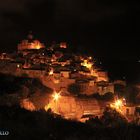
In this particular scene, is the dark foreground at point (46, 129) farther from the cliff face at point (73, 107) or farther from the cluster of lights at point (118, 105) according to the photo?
the cluster of lights at point (118, 105)

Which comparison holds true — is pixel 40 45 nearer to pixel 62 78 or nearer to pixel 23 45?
pixel 23 45

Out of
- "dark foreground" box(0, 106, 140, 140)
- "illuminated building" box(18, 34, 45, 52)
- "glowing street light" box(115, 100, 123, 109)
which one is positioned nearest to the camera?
"dark foreground" box(0, 106, 140, 140)

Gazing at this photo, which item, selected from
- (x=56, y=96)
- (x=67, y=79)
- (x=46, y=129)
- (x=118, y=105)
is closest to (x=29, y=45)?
(x=67, y=79)

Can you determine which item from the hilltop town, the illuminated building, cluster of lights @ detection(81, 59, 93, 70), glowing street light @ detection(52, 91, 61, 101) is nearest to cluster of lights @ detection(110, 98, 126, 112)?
the hilltop town

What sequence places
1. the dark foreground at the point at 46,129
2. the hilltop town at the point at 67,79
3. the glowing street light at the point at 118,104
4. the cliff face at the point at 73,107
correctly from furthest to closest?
1. the glowing street light at the point at 118,104
2. the hilltop town at the point at 67,79
3. the cliff face at the point at 73,107
4. the dark foreground at the point at 46,129

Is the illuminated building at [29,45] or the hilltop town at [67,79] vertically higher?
the illuminated building at [29,45]

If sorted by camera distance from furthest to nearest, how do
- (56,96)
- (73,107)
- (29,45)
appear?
1. (29,45)
2. (73,107)
3. (56,96)

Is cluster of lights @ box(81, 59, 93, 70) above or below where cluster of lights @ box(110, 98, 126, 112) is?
above

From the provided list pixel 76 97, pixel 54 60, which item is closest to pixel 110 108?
pixel 76 97

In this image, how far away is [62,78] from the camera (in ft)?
139

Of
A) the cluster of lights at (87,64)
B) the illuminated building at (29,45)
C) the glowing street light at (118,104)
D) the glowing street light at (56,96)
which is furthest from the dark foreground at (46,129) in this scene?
the illuminated building at (29,45)

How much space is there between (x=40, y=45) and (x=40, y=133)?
44.1m

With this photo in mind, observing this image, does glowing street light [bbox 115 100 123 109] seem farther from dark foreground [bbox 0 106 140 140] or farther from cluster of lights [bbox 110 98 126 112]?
dark foreground [bbox 0 106 140 140]

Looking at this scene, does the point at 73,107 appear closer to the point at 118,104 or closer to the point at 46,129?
the point at 118,104
